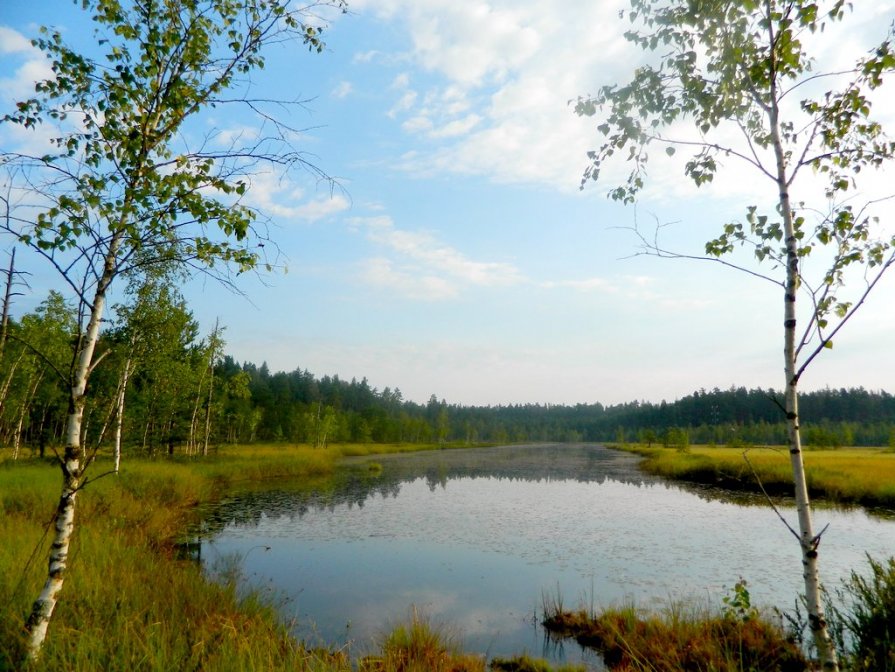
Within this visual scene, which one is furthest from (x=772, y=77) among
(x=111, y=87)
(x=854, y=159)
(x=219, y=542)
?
(x=219, y=542)

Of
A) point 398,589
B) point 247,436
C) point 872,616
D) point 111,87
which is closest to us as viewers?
point 111,87

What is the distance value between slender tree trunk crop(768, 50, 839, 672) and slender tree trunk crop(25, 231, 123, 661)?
21.7ft

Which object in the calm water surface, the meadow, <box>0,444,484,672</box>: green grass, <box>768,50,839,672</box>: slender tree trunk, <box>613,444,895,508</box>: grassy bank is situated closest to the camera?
<box>768,50,839,672</box>: slender tree trunk

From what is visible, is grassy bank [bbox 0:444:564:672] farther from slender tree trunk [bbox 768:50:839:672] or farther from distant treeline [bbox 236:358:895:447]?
distant treeline [bbox 236:358:895:447]

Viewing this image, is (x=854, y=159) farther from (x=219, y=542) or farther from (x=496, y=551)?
(x=219, y=542)

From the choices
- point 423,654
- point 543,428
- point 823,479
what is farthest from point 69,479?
point 543,428

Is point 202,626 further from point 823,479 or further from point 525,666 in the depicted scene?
point 823,479

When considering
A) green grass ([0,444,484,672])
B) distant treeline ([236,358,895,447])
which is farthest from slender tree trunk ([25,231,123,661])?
distant treeline ([236,358,895,447])

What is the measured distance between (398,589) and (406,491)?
1876cm

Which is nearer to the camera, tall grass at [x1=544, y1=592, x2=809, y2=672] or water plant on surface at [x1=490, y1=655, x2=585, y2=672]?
tall grass at [x1=544, y1=592, x2=809, y2=672]

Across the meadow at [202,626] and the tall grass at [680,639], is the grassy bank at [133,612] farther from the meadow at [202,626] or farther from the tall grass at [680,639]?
the tall grass at [680,639]

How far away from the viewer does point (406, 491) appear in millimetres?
30719

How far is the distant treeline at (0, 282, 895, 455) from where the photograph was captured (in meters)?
19.3

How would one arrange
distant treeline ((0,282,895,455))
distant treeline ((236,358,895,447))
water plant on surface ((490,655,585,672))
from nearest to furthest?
water plant on surface ((490,655,585,672)) < distant treeline ((0,282,895,455)) < distant treeline ((236,358,895,447))
